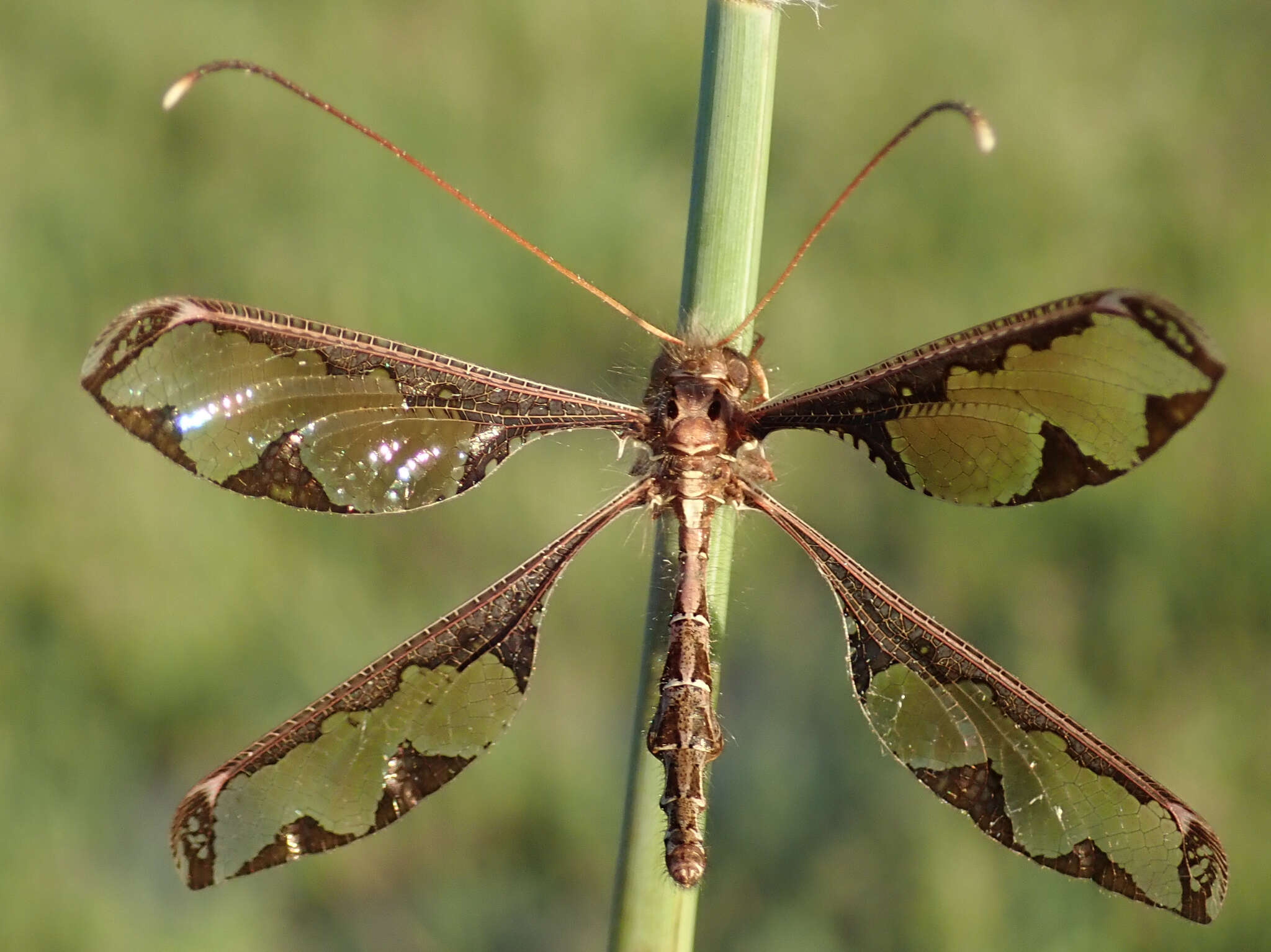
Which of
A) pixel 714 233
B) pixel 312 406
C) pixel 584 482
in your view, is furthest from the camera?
pixel 584 482

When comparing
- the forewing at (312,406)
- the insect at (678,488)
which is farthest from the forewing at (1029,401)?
the forewing at (312,406)

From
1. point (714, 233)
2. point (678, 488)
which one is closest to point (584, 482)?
point (678, 488)

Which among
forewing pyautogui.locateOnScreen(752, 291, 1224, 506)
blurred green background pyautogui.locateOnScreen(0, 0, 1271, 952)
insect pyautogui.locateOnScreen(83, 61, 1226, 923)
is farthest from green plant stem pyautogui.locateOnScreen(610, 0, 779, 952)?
blurred green background pyautogui.locateOnScreen(0, 0, 1271, 952)

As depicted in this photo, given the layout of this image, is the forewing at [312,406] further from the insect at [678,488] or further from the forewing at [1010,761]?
the forewing at [1010,761]

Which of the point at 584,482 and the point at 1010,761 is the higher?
the point at 584,482

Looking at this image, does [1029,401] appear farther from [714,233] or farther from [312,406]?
[312,406]

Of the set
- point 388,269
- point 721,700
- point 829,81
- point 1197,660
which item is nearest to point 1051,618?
point 1197,660

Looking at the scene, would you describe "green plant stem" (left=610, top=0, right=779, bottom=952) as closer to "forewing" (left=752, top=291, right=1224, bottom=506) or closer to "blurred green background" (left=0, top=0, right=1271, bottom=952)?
"forewing" (left=752, top=291, right=1224, bottom=506)

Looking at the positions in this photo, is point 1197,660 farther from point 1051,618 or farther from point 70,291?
point 70,291
